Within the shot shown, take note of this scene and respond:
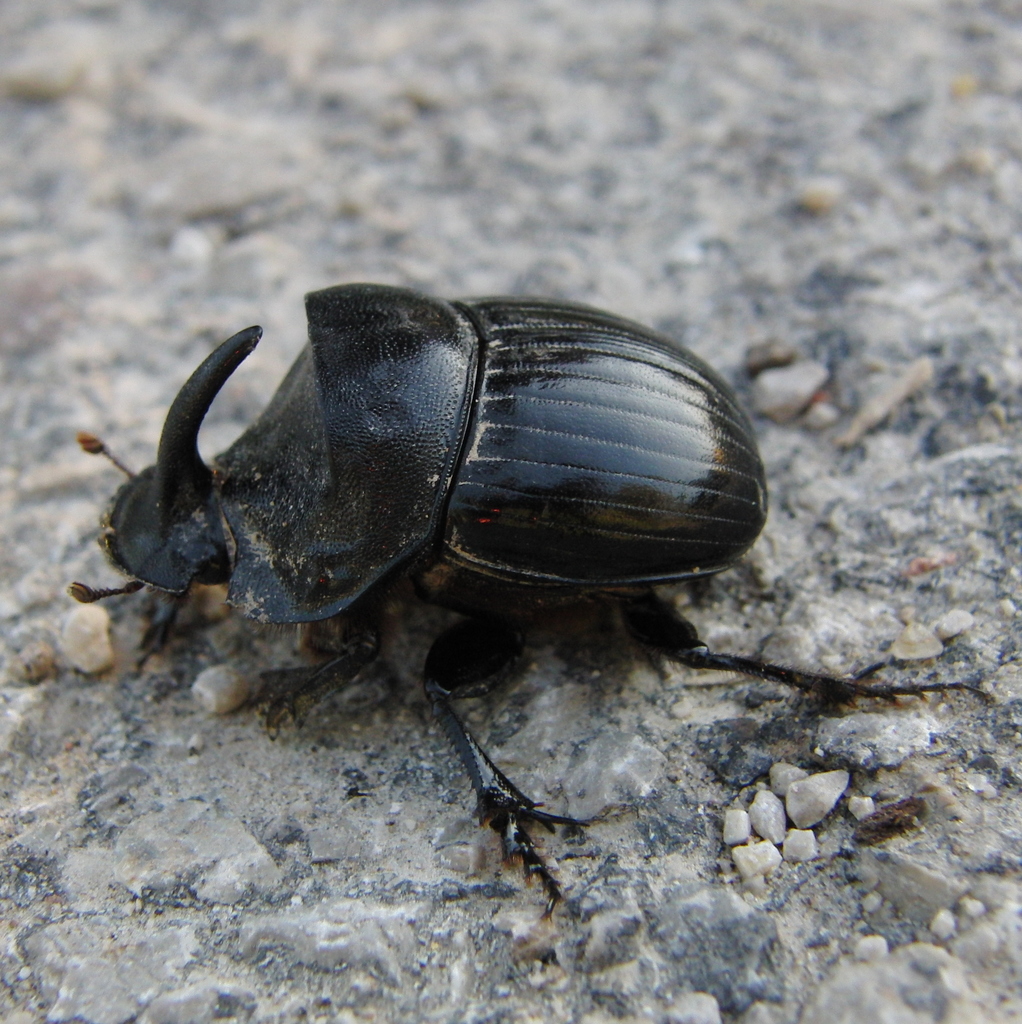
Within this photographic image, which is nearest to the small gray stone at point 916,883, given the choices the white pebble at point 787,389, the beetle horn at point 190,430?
the white pebble at point 787,389

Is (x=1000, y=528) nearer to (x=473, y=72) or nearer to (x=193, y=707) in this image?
(x=193, y=707)

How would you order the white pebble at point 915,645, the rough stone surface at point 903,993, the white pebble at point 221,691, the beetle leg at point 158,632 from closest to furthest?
1. the rough stone surface at point 903,993
2. the white pebble at point 915,645
3. the white pebble at point 221,691
4. the beetle leg at point 158,632

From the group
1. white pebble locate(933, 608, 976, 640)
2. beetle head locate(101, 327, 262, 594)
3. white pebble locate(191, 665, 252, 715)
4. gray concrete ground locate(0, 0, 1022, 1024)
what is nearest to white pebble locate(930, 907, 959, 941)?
gray concrete ground locate(0, 0, 1022, 1024)

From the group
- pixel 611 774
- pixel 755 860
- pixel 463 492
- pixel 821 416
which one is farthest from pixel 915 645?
pixel 463 492

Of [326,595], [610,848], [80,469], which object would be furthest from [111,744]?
[610,848]

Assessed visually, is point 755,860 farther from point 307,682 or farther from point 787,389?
point 787,389

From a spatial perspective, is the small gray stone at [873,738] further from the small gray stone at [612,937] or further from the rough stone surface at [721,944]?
the small gray stone at [612,937]

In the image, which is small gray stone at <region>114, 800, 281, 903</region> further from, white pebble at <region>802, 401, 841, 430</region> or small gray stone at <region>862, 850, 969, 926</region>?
white pebble at <region>802, 401, 841, 430</region>
